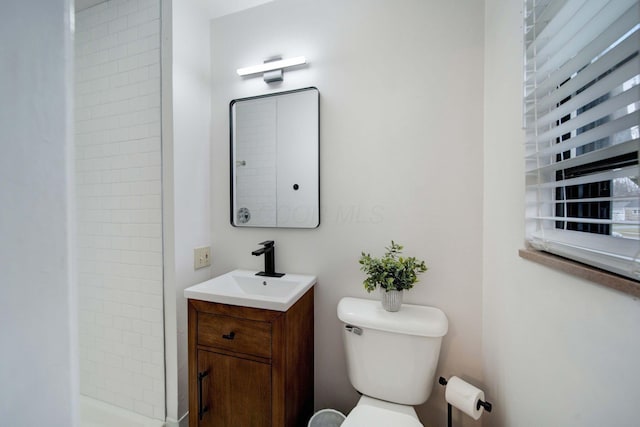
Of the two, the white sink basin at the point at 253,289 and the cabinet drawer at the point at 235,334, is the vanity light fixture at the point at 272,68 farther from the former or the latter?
the cabinet drawer at the point at 235,334

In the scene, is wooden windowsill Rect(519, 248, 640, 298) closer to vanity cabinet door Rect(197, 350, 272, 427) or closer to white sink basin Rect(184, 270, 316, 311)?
white sink basin Rect(184, 270, 316, 311)

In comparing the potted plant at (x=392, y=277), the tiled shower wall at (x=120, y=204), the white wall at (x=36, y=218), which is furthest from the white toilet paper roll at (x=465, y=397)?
the tiled shower wall at (x=120, y=204)

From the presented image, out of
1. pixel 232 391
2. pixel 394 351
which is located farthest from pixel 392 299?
pixel 232 391

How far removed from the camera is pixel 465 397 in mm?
929

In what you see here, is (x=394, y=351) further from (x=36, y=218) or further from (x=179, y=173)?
(x=179, y=173)

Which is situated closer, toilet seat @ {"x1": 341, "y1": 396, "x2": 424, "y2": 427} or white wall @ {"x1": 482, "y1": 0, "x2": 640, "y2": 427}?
white wall @ {"x1": 482, "y1": 0, "x2": 640, "y2": 427}

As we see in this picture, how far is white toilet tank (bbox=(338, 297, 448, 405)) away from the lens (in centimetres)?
99

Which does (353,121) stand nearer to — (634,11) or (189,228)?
(634,11)

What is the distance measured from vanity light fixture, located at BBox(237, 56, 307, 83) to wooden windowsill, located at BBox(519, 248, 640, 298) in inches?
52.9

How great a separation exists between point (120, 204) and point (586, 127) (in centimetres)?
202

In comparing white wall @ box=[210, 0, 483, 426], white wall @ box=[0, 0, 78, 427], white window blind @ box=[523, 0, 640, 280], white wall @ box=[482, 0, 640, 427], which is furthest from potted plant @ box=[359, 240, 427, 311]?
white wall @ box=[0, 0, 78, 427]

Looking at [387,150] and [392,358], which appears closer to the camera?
[392,358]

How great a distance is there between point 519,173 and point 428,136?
0.46m

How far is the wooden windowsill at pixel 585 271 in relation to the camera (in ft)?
1.38
